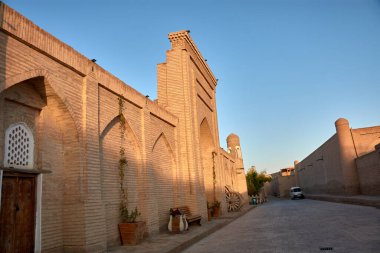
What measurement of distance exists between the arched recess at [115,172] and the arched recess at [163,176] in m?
0.91

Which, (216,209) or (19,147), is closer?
(19,147)

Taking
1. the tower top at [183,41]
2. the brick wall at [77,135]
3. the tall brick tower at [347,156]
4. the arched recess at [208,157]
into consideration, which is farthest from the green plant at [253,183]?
→ the brick wall at [77,135]

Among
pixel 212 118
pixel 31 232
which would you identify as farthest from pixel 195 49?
pixel 31 232

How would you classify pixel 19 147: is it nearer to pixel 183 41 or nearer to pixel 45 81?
pixel 45 81

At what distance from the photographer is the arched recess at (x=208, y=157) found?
18.3 meters

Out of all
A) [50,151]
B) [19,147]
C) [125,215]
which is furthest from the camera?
[125,215]

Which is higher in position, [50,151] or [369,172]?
[50,151]

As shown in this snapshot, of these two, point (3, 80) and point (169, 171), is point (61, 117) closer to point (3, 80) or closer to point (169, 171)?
point (3, 80)

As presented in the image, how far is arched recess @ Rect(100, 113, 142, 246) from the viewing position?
27.8 feet

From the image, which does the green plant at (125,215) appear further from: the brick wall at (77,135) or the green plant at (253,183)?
the green plant at (253,183)

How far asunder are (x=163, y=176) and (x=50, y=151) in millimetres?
5804

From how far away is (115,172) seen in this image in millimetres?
9078

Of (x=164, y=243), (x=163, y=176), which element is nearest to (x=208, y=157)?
(x=163, y=176)

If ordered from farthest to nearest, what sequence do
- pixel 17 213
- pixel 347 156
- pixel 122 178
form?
pixel 347 156 < pixel 122 178 < pixel 17 213
